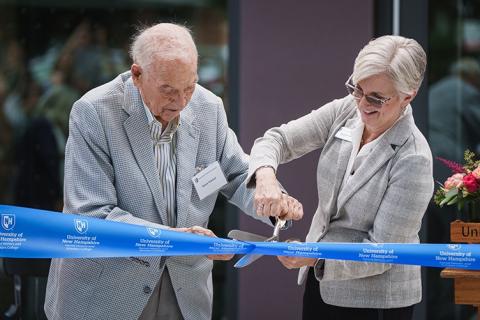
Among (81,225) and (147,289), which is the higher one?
(81,225)

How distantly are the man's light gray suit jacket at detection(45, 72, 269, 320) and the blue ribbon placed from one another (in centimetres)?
6

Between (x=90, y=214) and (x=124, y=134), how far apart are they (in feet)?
1.08

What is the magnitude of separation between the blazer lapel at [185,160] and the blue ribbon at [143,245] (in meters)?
0.19

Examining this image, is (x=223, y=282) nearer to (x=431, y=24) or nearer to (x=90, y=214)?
(x=431, y=24)

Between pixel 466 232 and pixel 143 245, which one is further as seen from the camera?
pixel 466 232

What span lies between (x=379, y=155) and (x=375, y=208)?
0.65 ft

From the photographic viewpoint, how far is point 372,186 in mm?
3701

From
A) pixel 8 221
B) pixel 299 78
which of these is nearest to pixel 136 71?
pixel 8 221

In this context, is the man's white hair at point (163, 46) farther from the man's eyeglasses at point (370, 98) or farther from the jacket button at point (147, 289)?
the jacket button at point (147, 289)

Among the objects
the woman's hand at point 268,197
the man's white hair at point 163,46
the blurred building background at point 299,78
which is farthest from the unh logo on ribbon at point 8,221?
the blurred building background at point 299,78

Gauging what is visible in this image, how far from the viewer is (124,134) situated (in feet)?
12.5

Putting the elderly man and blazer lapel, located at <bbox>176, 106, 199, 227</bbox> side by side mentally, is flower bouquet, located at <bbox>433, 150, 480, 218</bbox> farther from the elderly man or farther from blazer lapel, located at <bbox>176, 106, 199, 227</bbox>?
blazer lapel, located at <bbox>176, 106, 199, 227</bbox>

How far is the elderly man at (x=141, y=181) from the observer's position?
146 inches

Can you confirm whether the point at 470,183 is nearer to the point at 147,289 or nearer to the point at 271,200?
the point at 271,200
